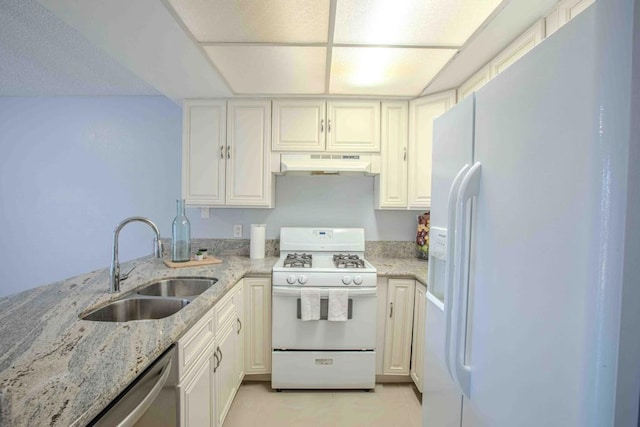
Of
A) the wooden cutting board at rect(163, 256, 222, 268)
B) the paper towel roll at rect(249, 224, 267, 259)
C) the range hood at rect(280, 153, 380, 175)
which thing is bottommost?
the wooden cutting board at rect(163, 256, 222, 268)

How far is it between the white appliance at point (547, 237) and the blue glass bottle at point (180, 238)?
6.19 ft

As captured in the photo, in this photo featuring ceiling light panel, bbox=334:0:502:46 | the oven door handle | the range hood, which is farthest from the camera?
the range hood

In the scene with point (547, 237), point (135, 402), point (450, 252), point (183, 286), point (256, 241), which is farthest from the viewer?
point (256, 241)

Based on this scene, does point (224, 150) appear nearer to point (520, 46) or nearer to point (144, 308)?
point (144, 308)

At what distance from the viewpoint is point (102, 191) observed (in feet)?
8.57

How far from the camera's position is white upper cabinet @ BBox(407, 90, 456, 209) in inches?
85.4

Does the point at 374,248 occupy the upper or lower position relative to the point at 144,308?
upper

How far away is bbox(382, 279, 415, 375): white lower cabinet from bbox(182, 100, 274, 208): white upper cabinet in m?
1.33

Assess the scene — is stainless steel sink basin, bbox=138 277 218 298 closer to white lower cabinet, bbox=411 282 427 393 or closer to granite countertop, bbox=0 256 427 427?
granite countertop, bbox=0 256 427 427

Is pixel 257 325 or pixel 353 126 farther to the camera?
pixel 353 126

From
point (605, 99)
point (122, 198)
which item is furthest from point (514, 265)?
point (122, 198)

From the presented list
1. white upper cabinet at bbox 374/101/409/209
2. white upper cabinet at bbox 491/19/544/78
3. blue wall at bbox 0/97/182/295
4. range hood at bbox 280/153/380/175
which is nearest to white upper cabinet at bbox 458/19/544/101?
white upper cabinet at bbox 491/19/544/78

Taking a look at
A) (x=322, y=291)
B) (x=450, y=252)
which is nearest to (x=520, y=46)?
(x=450, y=252)

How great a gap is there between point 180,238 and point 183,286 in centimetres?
52
